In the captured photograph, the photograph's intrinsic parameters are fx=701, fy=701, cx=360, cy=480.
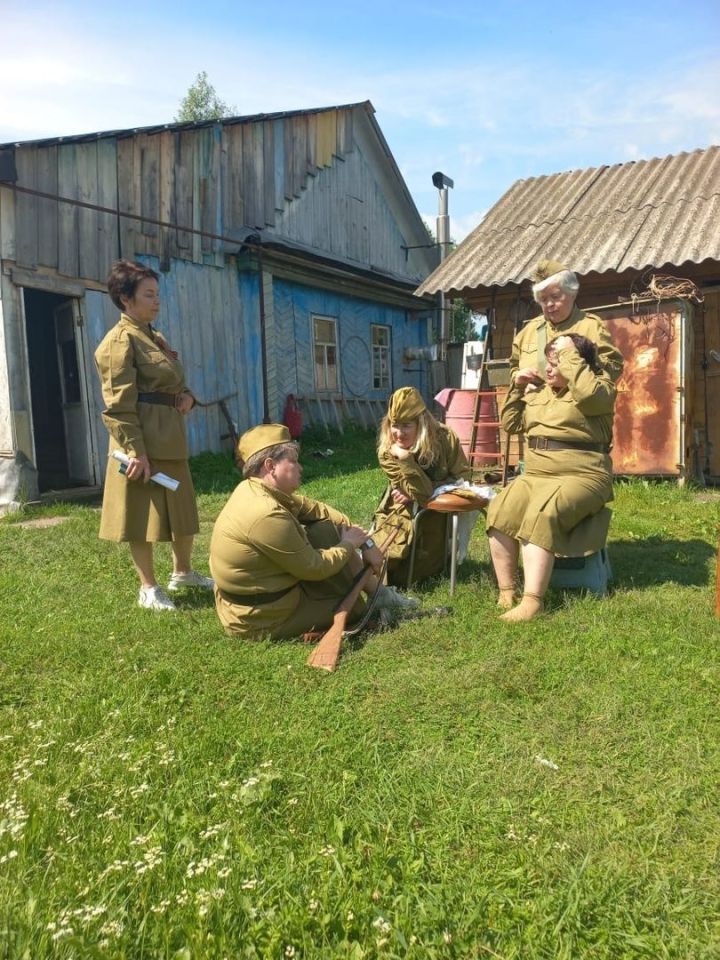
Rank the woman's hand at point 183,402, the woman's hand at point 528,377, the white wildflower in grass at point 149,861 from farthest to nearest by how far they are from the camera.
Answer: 1. the woman's hand at point 183,402
2. the woman's hand at point 528,377
3. the white wildflower in grass at point 149,861

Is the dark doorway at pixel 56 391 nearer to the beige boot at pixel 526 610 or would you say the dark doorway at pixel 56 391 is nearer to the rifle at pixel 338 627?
the rifle at pixel 338 627

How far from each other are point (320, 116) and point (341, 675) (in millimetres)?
12427

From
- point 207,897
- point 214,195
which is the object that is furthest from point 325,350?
point 207,897

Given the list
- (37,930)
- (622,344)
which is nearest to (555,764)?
(37,930)

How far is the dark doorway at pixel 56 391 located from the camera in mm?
8734

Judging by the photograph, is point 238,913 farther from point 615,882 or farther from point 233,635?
point 233,635

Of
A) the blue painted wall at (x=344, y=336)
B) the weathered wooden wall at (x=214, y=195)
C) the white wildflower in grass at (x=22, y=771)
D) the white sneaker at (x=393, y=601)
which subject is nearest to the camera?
the white wildflower in grass at (x=22, y=771)

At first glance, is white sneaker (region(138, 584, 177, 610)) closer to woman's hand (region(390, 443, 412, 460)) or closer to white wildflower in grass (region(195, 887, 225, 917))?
woman's hand (region(390, 443, 412, 460))

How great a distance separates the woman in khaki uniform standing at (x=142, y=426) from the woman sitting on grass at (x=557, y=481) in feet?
6.23

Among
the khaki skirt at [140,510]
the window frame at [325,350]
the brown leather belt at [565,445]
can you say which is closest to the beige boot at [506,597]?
the brown leather belt at [565,445]

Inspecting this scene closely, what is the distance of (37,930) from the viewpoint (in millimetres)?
1634

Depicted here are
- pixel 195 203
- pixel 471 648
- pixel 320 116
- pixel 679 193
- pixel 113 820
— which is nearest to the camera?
pixel 113 820

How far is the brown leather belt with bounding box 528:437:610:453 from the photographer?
13.1 ft

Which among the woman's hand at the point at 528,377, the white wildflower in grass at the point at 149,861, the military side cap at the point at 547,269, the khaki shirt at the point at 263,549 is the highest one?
the military side cap at the point at 547,269
